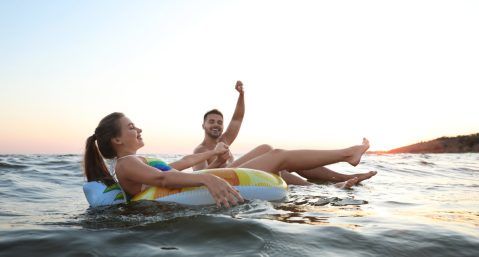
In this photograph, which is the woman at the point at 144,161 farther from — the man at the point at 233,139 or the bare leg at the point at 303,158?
the man at the point at 233,139

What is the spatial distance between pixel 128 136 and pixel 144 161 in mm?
350

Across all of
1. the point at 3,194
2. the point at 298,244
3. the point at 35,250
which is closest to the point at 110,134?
the point at 35,250

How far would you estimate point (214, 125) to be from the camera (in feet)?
25.9

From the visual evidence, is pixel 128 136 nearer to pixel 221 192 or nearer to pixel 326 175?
pixel 221 192

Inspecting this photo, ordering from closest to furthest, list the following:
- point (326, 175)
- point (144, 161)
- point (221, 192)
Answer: point (221, 192) < point (144, 161) < point (326, 175)

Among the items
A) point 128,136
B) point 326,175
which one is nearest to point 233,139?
point 326,175

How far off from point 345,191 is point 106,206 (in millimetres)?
3394

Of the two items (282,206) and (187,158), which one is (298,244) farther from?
(187,158)

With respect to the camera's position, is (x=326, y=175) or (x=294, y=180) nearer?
(x=294, y=180)

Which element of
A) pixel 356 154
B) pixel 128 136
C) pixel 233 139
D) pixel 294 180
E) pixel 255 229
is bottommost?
pixel 255 229

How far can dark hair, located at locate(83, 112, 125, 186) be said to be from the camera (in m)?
4.69

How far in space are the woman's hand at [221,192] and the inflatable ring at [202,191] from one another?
675 millimetres

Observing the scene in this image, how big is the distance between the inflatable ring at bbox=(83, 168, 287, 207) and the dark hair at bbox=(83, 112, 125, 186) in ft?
0.53

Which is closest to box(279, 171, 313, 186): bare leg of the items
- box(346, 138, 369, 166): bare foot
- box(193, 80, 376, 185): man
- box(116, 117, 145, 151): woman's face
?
box(193, 80, 376, 185): man
